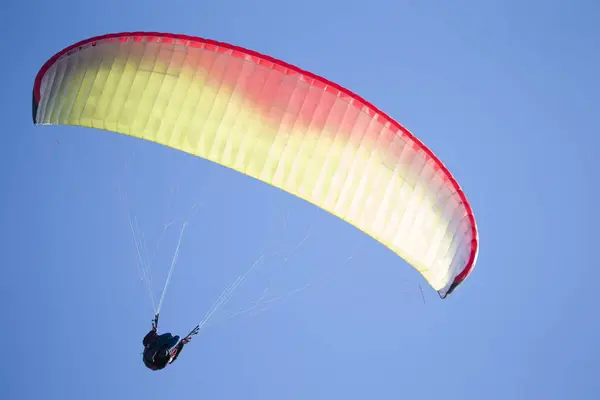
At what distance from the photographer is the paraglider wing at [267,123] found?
384 inches

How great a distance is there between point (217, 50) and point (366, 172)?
101 inches

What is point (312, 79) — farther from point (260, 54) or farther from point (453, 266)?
point (453, 266)

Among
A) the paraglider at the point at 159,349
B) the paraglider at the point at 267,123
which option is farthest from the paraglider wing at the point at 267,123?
the paraglider at the point at 159,349

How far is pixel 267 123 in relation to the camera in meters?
9.92

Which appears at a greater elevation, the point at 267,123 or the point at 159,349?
the point at 267,123

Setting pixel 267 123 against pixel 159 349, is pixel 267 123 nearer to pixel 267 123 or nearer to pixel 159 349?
pixel 267 123

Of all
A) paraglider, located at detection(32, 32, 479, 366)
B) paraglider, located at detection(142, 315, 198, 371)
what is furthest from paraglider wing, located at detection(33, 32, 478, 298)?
paraglider, located at detection(142, 315, 198, 371)

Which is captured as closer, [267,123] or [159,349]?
[267,123]

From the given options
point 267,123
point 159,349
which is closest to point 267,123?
point 267,123

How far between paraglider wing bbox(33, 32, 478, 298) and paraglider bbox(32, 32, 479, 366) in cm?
1

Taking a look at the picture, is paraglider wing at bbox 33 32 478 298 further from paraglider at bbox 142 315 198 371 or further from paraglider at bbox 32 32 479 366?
paraglider at bbox 142 315 198 371

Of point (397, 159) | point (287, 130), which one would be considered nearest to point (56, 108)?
point (287, 130)

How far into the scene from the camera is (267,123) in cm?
992

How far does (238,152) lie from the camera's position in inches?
393
